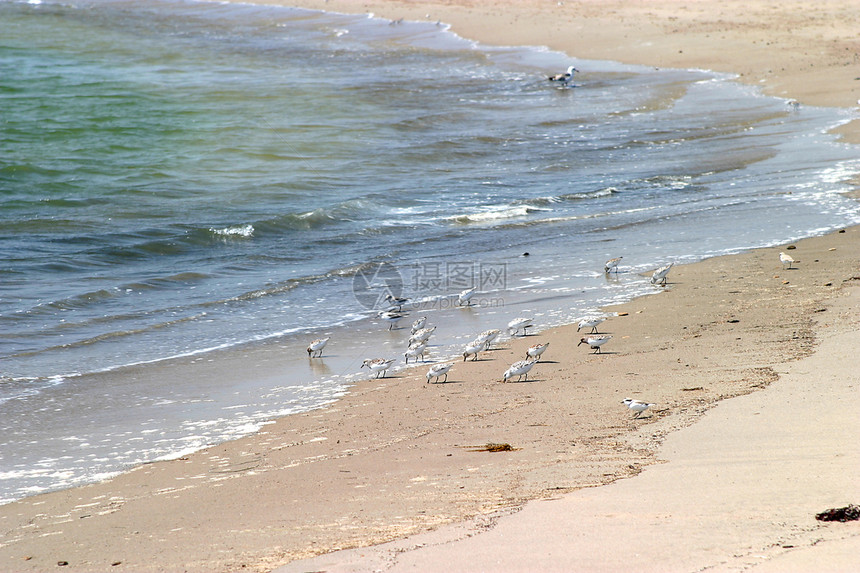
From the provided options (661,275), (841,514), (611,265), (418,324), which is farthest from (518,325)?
(841,514)

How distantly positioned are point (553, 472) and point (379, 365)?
331 centimetres

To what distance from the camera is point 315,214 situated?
16.8 metres

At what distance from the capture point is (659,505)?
16.2 feet

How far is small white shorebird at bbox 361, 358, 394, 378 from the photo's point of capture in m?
8.67

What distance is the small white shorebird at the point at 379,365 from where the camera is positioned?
867 centimetres

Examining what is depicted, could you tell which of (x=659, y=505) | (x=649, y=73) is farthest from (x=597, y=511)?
(x=649, y=73)

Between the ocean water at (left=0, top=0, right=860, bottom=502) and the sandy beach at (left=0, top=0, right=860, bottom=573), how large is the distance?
938 millimetres

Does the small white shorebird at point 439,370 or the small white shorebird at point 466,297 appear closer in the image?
the small white shorebird at point 439,370

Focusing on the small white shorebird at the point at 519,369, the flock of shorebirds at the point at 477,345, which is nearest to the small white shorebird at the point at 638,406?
the flock of shorebirds at the point at 477,345

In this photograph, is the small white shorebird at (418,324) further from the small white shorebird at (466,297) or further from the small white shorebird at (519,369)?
the small white shorebird at (519,369)

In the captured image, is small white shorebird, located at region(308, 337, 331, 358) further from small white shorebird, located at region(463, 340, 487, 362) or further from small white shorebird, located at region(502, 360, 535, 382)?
small white shorebird, located at region(502, 360, 535, 382)

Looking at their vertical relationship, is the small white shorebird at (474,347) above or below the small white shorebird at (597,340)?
below

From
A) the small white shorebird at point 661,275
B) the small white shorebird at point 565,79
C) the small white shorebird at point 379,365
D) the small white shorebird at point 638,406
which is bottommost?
the small white shorebird at point 379,365

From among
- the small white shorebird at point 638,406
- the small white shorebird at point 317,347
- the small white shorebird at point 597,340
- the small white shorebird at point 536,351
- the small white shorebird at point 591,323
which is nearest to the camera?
the small white shorebird at point 638,406
